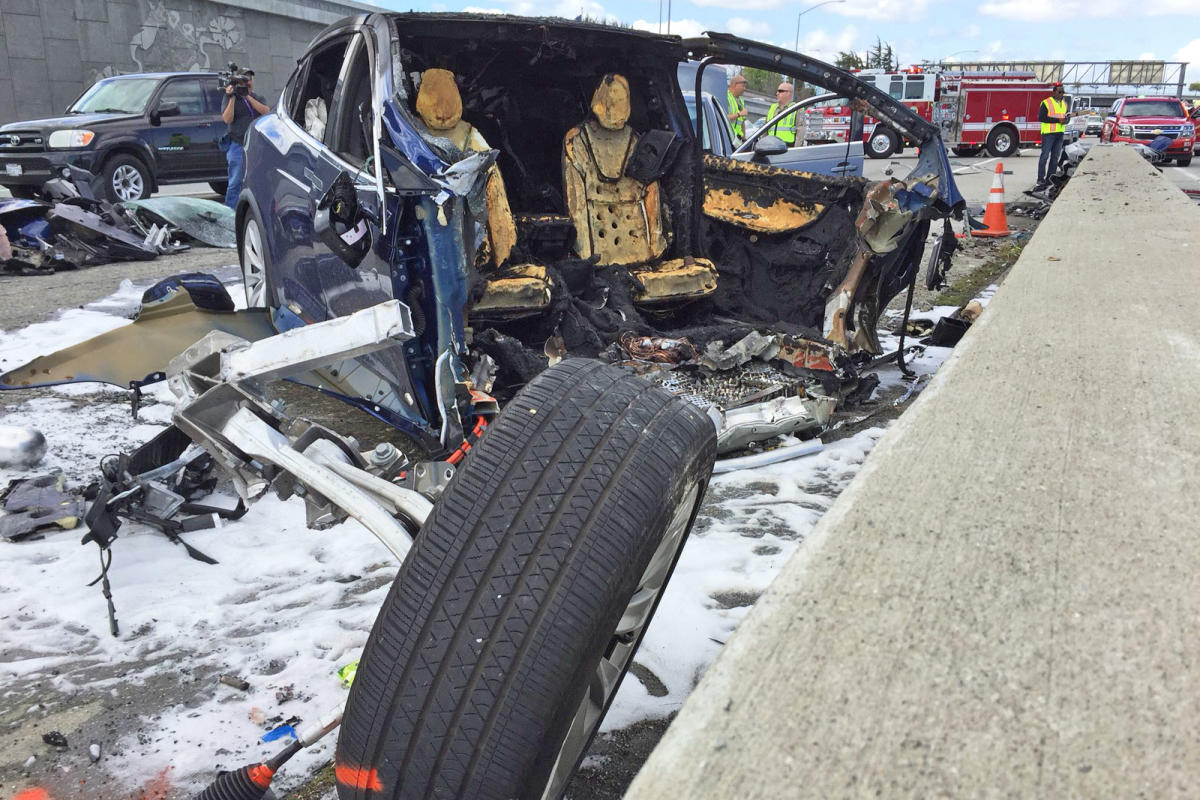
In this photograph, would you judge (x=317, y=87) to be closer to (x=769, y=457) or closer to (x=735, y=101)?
(x=769, y=457)

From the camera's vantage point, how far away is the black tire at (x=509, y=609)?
53.7 inches

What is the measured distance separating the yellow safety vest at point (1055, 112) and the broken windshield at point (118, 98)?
44.2ft

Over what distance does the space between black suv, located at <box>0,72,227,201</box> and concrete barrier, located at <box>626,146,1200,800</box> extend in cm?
1170

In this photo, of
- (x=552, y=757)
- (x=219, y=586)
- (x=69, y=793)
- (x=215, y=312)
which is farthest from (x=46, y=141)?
(x=552, y=757)

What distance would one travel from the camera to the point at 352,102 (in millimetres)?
3807

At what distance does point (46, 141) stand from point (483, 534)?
475 inches

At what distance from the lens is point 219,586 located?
2.73 metres

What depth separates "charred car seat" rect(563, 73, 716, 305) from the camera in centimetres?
478

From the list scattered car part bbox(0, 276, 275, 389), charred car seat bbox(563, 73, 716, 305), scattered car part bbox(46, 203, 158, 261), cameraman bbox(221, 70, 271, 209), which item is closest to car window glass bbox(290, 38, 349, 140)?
scattered car part bbox(0, 276, 275, 389)

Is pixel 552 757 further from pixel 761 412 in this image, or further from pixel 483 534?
pixel 761 412

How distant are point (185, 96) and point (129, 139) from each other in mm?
1328

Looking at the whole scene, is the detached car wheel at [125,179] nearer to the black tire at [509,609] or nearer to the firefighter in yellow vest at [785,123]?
the firefighter in yellow vest at [785,123]

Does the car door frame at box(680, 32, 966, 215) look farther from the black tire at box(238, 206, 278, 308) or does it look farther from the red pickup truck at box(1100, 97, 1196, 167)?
the red pickup truck at box(1100, 97, 1196, 167)

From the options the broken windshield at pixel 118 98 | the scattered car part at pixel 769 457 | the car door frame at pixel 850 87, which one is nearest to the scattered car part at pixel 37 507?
the scattered car part at pixel 769 457
